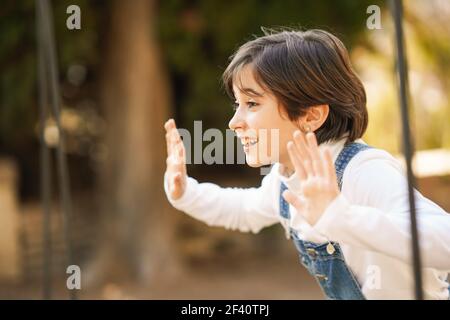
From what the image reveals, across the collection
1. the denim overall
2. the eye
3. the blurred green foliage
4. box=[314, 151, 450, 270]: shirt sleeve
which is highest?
the blurred green foliage

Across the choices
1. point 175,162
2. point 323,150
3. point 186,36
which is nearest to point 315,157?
point 323,150

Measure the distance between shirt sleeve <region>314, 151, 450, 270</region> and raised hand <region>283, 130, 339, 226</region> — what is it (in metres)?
0.01

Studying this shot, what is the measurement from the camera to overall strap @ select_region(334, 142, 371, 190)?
1.16 meters

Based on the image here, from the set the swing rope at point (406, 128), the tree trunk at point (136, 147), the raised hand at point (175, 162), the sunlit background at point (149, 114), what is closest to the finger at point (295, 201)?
the swing rope at point (406, 128)

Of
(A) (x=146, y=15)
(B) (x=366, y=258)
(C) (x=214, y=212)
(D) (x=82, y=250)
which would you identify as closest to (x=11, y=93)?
(A) (x=146, y=15)

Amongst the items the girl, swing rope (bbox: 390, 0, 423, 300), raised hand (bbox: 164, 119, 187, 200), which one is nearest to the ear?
the girl

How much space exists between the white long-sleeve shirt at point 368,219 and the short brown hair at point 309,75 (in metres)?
0.06

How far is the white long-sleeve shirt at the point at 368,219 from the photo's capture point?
0.93 metres

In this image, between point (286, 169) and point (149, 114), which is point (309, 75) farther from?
point (149, 114)

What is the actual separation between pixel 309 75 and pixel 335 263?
1.11 feet

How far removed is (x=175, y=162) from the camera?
51.3 inches

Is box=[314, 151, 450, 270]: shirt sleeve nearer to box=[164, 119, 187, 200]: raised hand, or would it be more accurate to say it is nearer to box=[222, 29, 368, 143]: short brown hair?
box=[222, 29, 368, 143]: short brown hair
